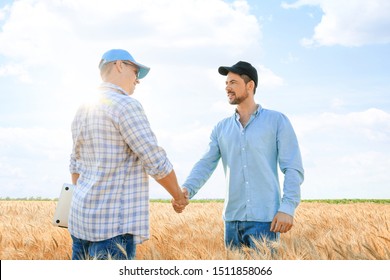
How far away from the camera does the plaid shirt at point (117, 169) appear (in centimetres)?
282

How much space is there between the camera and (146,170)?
2885mm

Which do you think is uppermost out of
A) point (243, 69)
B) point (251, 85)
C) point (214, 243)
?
point (243, 69)

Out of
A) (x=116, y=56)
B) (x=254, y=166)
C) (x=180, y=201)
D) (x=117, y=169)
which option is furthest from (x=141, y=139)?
(x=254, y=166)

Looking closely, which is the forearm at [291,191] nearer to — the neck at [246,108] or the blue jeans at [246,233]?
the blue jeans at [246,233]

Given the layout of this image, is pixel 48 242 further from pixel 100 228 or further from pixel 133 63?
pixel 133 63

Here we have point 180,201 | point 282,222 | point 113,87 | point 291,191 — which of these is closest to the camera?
point 113,87

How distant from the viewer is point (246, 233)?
12.5 ft

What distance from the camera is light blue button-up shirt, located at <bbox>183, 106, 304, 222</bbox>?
3.78 metres

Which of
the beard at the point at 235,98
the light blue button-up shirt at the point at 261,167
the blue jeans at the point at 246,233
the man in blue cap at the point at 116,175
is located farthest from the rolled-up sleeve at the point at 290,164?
the man in blue cap at the point at 116,175

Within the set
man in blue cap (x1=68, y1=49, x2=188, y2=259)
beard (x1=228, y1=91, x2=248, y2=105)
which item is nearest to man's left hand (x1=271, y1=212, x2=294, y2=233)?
beard (x1=228, y1=91, x2=248, y2=105)

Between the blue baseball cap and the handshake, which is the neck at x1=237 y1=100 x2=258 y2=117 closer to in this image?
the handshake

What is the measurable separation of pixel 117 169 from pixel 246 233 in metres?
1.39

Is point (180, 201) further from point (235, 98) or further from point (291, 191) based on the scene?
point (235, 98)

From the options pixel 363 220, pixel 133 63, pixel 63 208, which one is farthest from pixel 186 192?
pixel 363 220
